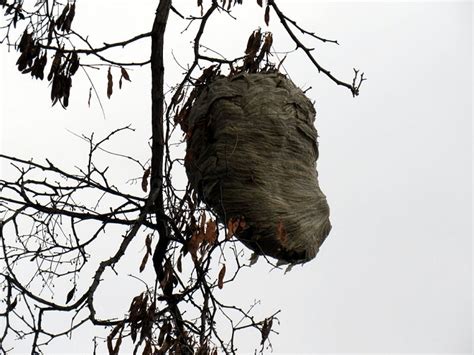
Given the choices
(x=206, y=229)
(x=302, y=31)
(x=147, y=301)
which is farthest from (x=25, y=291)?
(x=302, y=31)

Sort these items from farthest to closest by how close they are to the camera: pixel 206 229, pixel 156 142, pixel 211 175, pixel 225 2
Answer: pixel 225 2 < pixel 156 142 < pixel 211 175 < pixel 206 229

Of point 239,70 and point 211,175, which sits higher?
point 239,70

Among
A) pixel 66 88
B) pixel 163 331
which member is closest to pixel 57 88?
pixel 66 88

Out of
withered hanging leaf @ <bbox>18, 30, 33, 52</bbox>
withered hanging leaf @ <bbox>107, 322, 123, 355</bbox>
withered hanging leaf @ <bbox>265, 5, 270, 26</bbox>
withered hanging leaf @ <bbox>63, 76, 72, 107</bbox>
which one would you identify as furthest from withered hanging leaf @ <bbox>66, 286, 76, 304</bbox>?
withered hanging leaf @ <bbox>265, 5, 270, 26</bbox>

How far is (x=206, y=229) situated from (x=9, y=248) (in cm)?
73

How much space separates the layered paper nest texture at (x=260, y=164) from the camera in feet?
10.0

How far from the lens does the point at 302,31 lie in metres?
3.81

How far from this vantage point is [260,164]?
312cm

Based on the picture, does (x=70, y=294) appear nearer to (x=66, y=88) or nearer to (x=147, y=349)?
(x=147, y=349)

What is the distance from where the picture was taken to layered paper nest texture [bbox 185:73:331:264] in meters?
3.05

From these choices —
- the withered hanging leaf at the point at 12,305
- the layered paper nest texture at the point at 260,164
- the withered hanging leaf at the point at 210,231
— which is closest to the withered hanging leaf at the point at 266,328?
the layered paper nest texture at the point at 260,164

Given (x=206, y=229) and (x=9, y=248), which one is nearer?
(x=206, y=229)

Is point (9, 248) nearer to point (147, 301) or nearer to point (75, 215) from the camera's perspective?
point (75, 215)

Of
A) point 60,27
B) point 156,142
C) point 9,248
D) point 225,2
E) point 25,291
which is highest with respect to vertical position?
point 225,2
